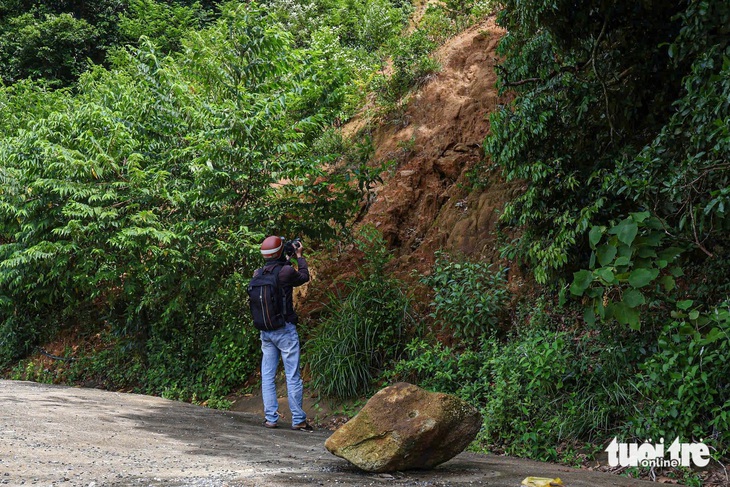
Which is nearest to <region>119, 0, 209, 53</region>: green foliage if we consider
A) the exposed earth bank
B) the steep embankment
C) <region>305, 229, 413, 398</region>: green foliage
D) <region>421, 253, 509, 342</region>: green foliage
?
the steep embankment

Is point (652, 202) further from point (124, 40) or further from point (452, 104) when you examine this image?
point (124, 40)

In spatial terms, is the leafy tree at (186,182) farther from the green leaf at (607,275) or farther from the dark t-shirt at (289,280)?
the green leaf at (607,275)

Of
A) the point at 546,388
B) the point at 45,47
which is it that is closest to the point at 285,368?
the point at 546,388

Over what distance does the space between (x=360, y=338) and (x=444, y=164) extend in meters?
3.85

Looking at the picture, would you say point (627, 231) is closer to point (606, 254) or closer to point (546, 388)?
point (606, 254)

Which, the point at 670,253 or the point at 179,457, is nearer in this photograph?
the point at 179,457

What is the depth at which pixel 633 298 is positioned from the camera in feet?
18.4

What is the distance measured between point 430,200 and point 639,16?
4827 mm

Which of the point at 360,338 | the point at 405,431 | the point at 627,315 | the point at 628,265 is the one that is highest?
the point at 628,265

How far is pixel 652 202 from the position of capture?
6.45 m

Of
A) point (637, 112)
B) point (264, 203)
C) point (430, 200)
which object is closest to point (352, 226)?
point (430, 200)

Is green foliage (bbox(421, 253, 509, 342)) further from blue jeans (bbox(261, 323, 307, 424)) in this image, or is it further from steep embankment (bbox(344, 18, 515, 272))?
blue jeans (bbox(261, 323, 307, 424))

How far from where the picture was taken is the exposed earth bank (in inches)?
169

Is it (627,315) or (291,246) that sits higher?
(291,246)
